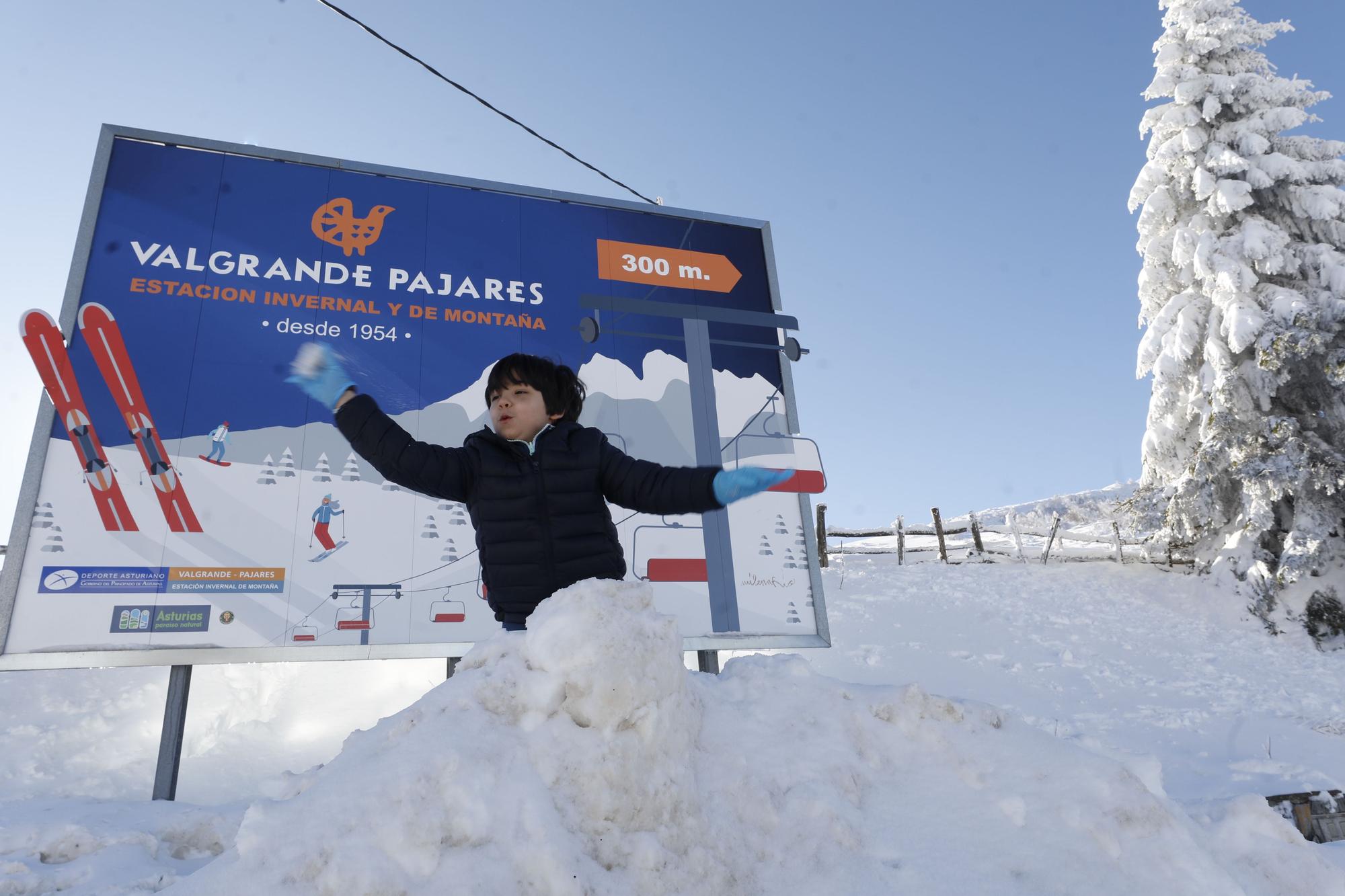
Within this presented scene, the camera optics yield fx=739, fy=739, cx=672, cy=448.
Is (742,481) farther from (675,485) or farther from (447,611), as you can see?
(447,611)

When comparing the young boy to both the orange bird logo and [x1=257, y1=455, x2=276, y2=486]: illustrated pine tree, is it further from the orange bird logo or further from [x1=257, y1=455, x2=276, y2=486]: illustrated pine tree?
the orange bird logo

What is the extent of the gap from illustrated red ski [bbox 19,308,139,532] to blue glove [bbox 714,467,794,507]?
427cm

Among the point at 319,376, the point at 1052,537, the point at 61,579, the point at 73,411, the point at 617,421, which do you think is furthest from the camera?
the point at 1052,537

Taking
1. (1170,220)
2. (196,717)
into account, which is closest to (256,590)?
(196,717)

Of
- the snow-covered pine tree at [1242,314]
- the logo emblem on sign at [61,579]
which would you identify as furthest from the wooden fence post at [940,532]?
the logo emblem on sign at [61,579]

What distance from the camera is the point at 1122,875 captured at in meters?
1.85

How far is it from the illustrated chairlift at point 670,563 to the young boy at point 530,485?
2.91m

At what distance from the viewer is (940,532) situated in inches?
712

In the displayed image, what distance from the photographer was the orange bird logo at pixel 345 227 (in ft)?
18.9

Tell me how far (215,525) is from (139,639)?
812 millimetres

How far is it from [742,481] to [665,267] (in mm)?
4269

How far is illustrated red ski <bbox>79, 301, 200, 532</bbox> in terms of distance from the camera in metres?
4.93

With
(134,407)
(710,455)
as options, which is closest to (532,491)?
(710,455)

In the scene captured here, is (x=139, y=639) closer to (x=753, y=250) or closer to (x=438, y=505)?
(x=438, y=505)
